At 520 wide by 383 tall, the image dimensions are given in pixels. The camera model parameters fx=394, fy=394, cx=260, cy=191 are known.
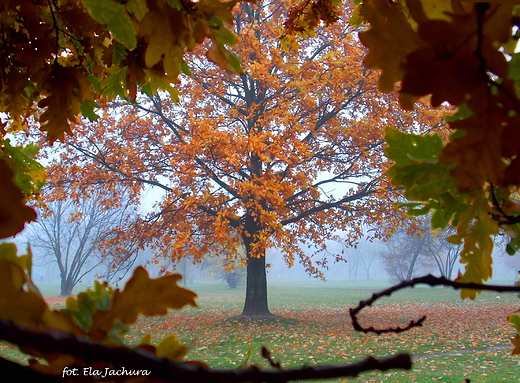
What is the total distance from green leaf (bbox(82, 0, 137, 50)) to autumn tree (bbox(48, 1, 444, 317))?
268 inches

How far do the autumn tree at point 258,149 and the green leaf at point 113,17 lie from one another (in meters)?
6.80

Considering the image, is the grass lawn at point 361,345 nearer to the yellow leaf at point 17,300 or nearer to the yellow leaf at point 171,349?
the yellow leaf at point 171,349

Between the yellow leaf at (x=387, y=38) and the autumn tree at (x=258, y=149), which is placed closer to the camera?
the yellow leaf at (x=387, y=38)

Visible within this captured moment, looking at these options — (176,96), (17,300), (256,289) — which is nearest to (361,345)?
(256,289)

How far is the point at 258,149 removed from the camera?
7.75 m

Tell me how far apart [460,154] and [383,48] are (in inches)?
6.7

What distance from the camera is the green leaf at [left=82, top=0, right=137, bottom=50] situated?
0.64 meters

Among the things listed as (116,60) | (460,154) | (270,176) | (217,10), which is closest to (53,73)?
(116,60)

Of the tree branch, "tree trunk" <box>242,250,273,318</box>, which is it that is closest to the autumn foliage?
the tree branch

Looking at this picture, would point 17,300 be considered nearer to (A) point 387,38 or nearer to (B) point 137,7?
(A) point 387,38

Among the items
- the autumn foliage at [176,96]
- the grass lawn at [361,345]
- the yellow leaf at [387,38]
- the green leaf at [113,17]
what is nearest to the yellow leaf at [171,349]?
the autumn foliage at [176,96]

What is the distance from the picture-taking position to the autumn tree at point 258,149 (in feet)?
27.5

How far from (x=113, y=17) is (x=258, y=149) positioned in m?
7.10

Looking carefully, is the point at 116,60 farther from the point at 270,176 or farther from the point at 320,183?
the point at 320,183
